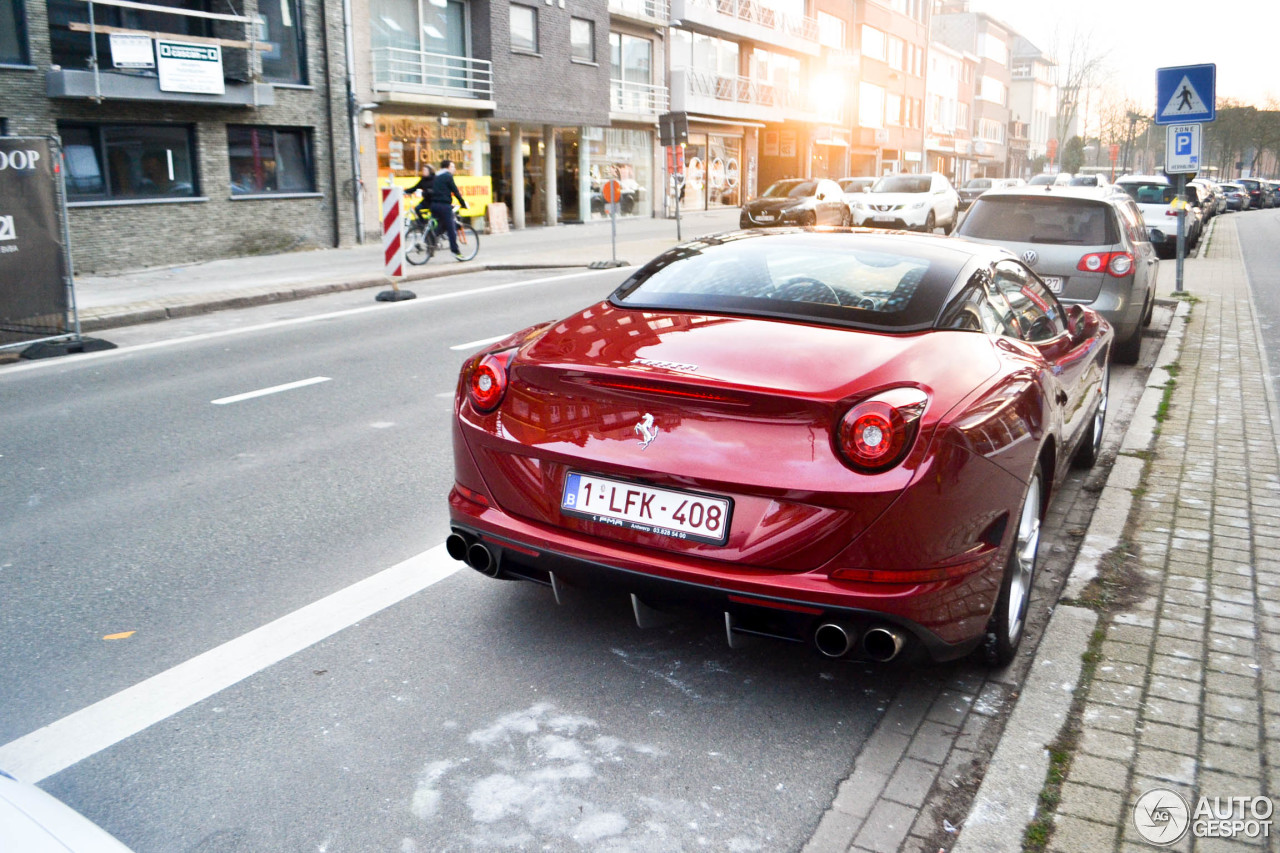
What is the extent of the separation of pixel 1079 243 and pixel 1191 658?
255 inches

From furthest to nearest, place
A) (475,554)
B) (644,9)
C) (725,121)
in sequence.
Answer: (725,121) → (644,9) → (475,554)

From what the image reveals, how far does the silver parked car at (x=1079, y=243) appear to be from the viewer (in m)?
9.16

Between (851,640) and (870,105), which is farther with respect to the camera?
(870,105)

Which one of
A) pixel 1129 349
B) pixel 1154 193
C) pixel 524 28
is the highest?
pixel 524 28

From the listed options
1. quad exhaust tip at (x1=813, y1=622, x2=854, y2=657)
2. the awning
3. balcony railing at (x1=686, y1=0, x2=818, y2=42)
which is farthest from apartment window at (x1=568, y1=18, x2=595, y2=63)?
quad exhaust tip at (x1=813, y1=622, x2=854, y2=657)

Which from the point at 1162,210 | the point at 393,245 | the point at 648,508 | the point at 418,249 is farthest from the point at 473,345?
the point at 1162,210

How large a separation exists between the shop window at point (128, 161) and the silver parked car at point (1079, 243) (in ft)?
49.2

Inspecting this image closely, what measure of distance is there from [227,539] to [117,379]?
192 inches

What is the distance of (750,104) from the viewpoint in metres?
42.9

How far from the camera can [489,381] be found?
142 inches

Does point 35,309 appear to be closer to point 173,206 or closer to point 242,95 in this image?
point 173,206

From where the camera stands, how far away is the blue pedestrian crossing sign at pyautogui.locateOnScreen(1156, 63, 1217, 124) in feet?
44.1

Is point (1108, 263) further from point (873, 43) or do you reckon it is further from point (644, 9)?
point (873, 43)

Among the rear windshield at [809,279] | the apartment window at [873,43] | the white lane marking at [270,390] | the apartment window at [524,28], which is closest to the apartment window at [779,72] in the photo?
the apartment window at [873,43]
